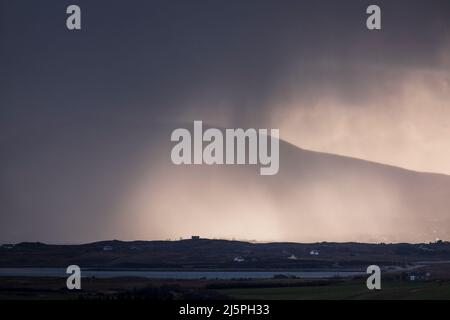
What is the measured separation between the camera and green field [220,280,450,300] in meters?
72.8

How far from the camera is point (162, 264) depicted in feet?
566

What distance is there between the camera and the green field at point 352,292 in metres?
72.8

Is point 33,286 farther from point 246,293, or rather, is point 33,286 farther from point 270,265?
point 270,265

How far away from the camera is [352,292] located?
78188 millimetres

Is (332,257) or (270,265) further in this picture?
(332,257)
